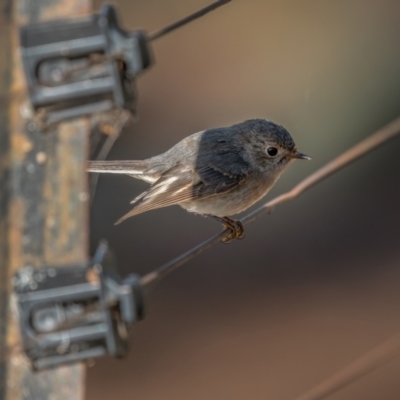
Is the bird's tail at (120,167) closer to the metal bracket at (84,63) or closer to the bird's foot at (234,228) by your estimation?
the bird's foot at (234,228)

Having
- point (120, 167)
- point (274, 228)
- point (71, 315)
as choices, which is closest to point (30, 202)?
point (71, 315)

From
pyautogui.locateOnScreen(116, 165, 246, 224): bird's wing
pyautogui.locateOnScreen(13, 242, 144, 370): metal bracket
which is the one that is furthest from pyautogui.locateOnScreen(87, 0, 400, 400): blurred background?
pyautogui.locateOnScreen(13, 242, 144, 370): metal bracket

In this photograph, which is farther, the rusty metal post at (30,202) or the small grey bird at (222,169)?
the small grey bird at (222,169)

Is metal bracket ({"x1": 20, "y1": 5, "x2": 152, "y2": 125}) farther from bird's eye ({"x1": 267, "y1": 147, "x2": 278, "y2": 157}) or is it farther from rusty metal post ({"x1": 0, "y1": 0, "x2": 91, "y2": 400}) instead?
bird's eye ({"x1": 267, "y1": 147, "x2": 278, "y2": 157})

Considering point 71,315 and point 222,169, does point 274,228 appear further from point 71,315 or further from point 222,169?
point 71,315

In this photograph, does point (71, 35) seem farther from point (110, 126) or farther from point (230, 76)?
point (230, 76)

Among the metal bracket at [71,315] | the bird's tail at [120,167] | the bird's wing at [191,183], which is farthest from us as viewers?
the bird's wing at [191,183]

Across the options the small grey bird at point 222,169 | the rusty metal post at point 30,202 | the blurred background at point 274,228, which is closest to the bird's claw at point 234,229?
the small grey bird at point 222,169

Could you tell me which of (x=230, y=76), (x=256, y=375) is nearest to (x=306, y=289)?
(x=256, y=375)
